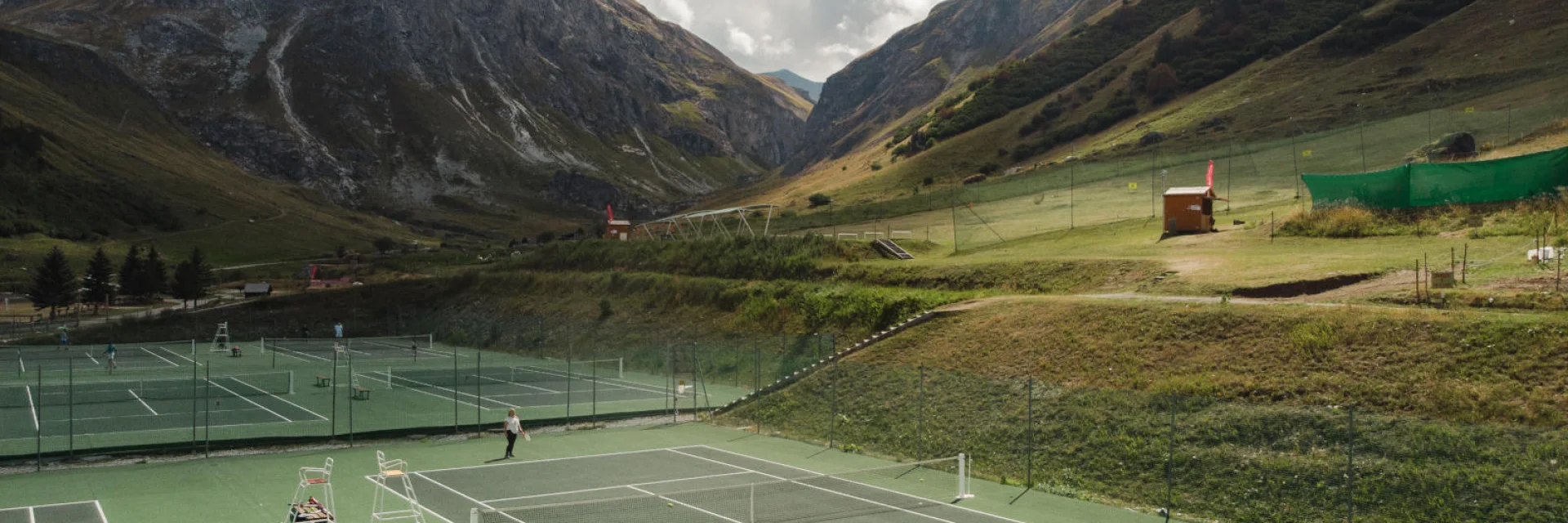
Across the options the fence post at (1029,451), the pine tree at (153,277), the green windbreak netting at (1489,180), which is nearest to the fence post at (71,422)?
the fence post at (1029,451)

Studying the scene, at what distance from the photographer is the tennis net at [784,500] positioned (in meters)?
18.8

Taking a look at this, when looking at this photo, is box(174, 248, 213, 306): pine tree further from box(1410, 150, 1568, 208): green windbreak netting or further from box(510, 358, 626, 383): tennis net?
box(1410, 150, 1568, 208): green windbreak netting

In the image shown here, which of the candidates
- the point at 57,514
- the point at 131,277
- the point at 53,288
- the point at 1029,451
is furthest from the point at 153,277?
the point at 1029,451

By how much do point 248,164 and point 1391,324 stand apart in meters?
195

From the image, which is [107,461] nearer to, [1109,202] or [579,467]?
[579,467]

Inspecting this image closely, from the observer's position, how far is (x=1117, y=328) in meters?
28.8

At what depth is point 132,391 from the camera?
35.5 m

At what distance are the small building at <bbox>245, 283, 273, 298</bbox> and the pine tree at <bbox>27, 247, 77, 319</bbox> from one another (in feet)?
39.9

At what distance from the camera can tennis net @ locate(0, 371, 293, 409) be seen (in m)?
33.8

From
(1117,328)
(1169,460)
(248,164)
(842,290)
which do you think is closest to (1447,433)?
(1169,460)

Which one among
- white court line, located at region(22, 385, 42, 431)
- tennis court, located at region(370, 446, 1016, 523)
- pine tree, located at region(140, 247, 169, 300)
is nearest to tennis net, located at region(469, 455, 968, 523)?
tennis court, located at region(370, 446, 1016, 523)

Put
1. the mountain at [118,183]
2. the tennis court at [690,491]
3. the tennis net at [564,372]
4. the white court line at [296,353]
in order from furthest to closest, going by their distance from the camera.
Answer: the mountain at [118,183] < the white court line at [296,353] < the tennis net at [564,372] < the tennis court at [690,491]

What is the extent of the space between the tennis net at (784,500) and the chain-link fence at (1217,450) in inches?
65.9

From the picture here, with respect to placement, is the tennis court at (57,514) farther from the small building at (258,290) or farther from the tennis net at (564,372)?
the small building at (258,290)
